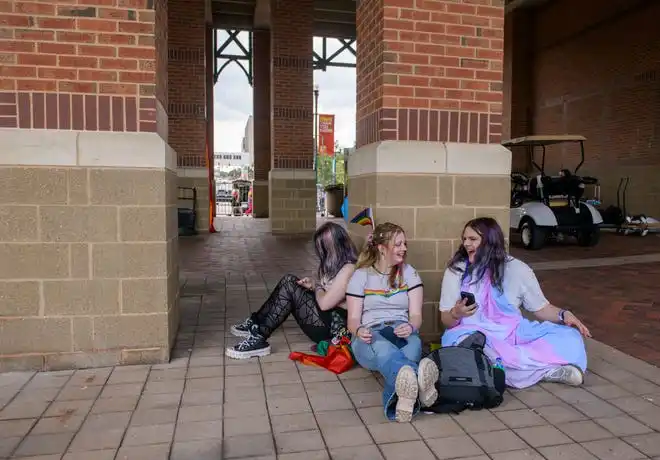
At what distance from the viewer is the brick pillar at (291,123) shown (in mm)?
13898

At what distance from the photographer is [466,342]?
340 centimetres

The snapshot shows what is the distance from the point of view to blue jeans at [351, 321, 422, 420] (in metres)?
3.03

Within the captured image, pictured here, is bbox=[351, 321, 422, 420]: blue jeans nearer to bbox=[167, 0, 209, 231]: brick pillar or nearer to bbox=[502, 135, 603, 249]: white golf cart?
bbox=[502, 135, 603, 249]: white golf cart

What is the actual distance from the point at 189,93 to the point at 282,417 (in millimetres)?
12000

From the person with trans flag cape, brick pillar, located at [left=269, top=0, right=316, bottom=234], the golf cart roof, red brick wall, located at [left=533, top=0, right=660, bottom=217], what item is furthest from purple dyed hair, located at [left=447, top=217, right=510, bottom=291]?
red brick wall, located at [left=533, top=0, right=660, bottom=217]

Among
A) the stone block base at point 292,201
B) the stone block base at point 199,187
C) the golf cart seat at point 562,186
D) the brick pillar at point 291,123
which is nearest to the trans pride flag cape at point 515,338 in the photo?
the golf cart seat at point 562,186

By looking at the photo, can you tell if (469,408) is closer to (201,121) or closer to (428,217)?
(428,217)

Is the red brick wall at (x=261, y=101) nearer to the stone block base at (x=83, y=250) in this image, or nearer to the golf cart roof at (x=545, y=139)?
the golf cart roof at (x=545, y=139)

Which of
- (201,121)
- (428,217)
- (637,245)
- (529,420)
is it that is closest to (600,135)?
(637,245)

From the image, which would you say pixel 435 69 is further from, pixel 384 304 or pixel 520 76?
pixel 520 76

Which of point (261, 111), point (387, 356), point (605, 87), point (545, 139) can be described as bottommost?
point (387, 356)

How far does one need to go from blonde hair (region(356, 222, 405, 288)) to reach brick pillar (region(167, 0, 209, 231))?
10.7 metres

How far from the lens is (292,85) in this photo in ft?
46.9

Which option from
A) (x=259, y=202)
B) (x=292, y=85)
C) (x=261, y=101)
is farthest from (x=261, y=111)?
(x=292, y=85)
